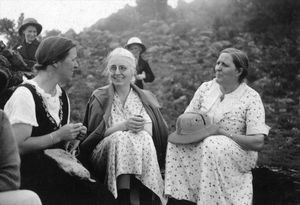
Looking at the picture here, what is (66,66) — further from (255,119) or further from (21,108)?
(255,119)

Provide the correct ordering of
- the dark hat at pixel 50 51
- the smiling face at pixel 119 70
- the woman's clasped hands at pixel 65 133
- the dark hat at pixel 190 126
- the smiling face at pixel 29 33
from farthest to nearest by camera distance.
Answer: the smiling face at pixel 29 33
the smiling face at pixel 119 70
the dark hat at pixel 190 126
the dark hat at pixel 50 51
the woman's clasped hands at pixel 65 133

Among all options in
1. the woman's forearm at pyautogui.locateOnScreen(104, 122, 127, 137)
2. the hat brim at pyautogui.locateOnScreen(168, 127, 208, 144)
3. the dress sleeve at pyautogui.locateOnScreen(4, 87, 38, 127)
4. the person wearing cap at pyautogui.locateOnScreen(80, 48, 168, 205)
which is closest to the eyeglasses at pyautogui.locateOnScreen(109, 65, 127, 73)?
the person wearing cap at pyautogui.locateOnScreen(80, 48, 168, 205)

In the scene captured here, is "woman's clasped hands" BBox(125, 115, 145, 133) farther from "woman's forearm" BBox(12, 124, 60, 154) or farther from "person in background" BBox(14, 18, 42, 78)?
"person in background" BBox(14, 18, 42, 78)

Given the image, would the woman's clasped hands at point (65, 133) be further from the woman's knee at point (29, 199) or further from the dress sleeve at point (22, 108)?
the woman's knee at point (29, 199)

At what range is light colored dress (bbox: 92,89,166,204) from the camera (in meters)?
4.11

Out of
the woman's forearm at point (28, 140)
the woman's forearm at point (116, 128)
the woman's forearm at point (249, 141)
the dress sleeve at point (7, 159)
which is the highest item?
the dress sleeve at point (7, 159)

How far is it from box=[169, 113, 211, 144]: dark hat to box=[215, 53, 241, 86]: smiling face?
1.56ft

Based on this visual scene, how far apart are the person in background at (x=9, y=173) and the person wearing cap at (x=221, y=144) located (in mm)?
2169

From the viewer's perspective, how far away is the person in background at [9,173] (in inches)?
82.7

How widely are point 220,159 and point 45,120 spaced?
160 centimetres

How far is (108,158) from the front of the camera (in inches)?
165

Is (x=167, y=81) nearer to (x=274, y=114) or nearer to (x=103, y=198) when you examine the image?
(x=274, y=114)

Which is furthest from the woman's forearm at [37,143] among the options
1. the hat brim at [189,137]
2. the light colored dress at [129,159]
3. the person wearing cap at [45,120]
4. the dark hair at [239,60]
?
the dark hair at [239,60]

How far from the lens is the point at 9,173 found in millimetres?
2139
